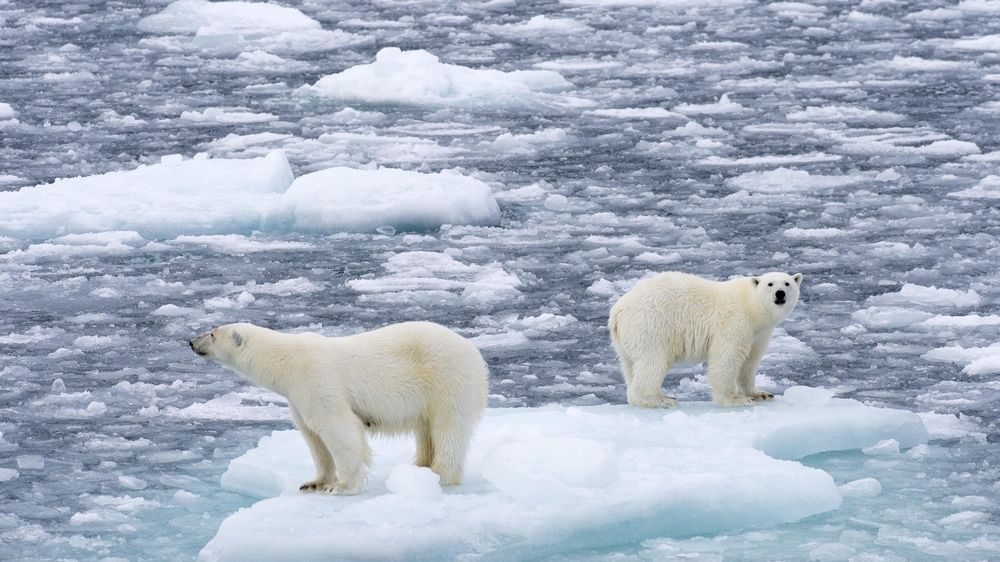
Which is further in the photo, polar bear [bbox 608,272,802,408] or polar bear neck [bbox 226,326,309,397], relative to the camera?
polar bear [bbox 608,272,802,408]

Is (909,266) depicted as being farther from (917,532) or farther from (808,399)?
(917,532)

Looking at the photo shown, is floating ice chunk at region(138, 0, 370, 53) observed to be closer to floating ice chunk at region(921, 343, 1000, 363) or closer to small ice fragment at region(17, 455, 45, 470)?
floating ice chunk at region(921, 343, 1000, 363)

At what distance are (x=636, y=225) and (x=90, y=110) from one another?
6620mm

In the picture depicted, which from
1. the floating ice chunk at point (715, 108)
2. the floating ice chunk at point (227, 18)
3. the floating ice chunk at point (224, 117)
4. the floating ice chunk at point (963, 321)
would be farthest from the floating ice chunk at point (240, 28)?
the floating ice chunk at point (963, 321)

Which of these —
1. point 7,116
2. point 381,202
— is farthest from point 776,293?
point 7,116

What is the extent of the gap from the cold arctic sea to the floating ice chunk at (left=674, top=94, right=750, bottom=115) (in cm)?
3

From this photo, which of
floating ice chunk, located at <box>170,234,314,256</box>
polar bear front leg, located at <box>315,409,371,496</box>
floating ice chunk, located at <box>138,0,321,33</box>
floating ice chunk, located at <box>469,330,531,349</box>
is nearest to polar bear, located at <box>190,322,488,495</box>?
polar bear front leg, located at <box>315,409,371,496</box>

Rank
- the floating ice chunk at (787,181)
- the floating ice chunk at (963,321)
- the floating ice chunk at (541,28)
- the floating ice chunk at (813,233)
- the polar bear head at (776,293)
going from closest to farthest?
1. the polar bear head at (776,293)
2. the floating ice chunk at (963,321)
3. the floating ice chunk at (813,233)
4. the floating ice chunk at (787,181)
5. the floating ice chunk at (541,28)

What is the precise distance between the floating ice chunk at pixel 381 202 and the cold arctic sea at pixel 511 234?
2cm

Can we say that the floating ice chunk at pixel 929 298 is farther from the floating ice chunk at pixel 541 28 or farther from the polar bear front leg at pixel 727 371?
the floating ice chunk at pixel 541 28

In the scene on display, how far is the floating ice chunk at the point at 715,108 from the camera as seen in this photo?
15000 mm

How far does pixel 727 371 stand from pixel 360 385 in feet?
6.77

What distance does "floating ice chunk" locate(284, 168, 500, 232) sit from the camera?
10719mm

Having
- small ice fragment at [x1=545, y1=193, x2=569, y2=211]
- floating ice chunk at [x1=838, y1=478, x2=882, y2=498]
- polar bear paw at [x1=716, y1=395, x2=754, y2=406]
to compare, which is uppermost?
polar bear paw at [x1=716, y1=395, x2=754, y2=406]
